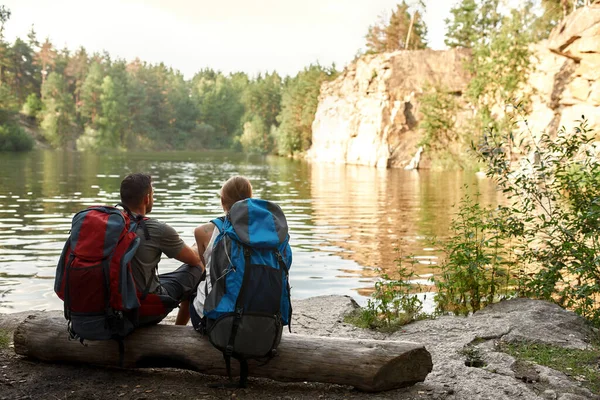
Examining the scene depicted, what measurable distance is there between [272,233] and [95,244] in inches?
48.5

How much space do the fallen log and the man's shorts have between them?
0.38ft

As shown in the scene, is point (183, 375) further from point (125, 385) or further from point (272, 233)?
point (272, 233)

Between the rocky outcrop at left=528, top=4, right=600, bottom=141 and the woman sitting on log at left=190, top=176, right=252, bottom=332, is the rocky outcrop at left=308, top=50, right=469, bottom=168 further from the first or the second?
the woman sitting on log at left=190, top=176, right=252, bottom=332

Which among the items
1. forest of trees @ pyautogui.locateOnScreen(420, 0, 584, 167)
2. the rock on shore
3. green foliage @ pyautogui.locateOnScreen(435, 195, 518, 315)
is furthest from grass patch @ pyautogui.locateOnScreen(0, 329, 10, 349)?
forest of trees @ pyautogui.locateOnScreen(420, 0, 584, 167)

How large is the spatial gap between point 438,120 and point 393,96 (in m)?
9.45

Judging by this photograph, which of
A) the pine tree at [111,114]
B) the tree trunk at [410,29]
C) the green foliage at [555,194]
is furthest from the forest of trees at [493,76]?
the pine tree at [111,114]

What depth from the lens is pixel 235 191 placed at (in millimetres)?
4656

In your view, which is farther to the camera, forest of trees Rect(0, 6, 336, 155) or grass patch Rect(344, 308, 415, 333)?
forest of trees Rect(0, 6, 336, 155)

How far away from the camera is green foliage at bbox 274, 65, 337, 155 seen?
79.4m

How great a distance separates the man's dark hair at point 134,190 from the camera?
4578mm

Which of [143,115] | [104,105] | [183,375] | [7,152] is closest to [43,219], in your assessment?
[183,375]

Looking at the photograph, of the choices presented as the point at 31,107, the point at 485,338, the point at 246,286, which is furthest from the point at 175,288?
the point at 31,107

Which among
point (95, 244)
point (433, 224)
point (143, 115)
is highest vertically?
point (143, 115)

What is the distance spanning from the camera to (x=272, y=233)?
4195 mm
